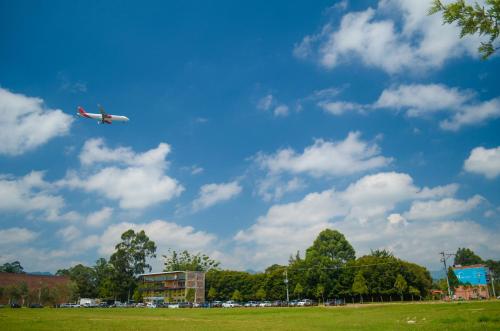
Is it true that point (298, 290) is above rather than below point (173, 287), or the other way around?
below

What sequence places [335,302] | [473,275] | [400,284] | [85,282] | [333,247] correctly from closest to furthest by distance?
[400,284] < [335,302] < [333,247] < [473,275] < [85,282]

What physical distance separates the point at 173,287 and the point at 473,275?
94945 millimetres

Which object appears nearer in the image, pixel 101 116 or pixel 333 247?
pixel 101 116

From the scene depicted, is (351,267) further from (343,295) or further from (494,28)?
(494,28)

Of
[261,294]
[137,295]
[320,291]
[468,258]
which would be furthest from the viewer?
[468,258]

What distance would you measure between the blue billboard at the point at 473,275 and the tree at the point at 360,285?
5166 centimetres

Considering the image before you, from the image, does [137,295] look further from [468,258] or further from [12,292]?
[468,258]

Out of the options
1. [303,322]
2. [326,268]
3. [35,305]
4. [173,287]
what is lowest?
[35,305]

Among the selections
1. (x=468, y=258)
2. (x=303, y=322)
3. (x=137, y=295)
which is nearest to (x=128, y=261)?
(x=137, y=295)

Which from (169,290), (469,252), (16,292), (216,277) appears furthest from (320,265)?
(469,252)

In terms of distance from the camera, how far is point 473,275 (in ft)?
406

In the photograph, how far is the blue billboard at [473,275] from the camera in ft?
399

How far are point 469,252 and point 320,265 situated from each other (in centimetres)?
13952

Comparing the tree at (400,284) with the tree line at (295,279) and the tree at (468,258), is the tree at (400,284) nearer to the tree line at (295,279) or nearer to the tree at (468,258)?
the tree line at (295,279)
